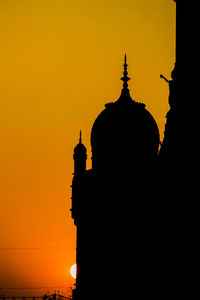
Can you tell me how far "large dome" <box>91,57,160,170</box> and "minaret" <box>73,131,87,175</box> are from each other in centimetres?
262

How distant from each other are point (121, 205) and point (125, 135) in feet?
12.1

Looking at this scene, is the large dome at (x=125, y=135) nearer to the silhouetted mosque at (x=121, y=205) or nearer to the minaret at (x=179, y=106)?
the silhouetted mosque at (x=121, y=205)

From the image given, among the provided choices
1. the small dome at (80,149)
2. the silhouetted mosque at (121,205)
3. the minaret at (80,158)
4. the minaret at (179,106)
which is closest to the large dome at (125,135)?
the silhouetted mosque at (121,205)

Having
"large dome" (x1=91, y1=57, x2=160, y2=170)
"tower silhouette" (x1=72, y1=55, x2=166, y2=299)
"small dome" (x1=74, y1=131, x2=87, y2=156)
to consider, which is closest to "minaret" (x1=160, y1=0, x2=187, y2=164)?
"tower silhouette" (x1=72, y1=55, x2=166, y2=299)

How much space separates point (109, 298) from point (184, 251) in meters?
12.8

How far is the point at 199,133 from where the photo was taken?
25469mm

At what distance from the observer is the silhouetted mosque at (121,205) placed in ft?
102

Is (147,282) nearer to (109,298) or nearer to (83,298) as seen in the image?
(109,298)

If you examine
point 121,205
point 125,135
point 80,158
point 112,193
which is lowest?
point 121,205

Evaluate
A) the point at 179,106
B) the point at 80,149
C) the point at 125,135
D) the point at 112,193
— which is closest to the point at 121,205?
the point at 112,193

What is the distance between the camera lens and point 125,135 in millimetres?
40438

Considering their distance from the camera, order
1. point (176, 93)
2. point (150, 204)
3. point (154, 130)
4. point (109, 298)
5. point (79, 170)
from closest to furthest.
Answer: point (176, 93), point (150, 204), point (109, 298), point (154, 130), point (79, 170)

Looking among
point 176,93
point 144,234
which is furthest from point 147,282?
point 176,93

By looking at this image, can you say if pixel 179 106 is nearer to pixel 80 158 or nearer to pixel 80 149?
pixel 80 158
